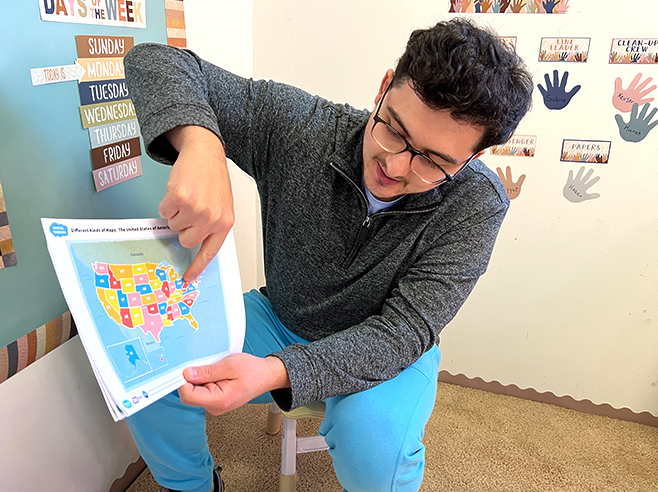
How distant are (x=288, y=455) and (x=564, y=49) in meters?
1.13

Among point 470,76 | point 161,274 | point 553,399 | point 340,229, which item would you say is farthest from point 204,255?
point 553,399

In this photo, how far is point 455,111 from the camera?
2.16 feet

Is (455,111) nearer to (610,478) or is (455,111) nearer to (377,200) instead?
(377,200)

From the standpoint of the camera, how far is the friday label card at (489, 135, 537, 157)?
129cm

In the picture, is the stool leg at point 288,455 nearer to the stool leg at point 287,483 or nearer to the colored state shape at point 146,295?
the stool leg at point 287,483

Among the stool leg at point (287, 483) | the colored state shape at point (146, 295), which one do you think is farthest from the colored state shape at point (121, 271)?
the stool leg at point (287, 483)

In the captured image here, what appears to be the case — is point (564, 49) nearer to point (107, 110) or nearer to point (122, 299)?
point (107, 110)

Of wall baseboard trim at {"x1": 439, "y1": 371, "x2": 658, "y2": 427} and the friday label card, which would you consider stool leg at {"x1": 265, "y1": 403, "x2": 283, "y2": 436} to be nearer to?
wall baseboard trim at {"x1": 439, "y1": 371, "x2": 658, "y2": 427}

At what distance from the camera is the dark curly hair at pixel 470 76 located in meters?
0.65

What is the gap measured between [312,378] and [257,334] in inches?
11.2

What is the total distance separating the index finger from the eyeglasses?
0.27 m

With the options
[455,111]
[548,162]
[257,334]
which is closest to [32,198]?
[257,334]

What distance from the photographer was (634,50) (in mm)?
1158

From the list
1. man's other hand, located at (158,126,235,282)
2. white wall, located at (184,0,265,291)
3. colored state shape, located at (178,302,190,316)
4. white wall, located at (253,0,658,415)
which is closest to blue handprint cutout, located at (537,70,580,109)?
white wall, located at (253,0,658,415)
